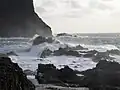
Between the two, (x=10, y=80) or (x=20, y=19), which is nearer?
(x=10, y=80)

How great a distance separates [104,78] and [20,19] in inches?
3610

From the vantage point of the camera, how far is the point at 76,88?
15.1 meters

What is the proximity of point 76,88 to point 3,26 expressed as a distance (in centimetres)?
9187

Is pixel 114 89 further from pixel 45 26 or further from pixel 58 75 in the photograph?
pixel 45 26

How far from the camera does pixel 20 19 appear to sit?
350 feet

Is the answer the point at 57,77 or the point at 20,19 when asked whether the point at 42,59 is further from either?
the point at 20,19

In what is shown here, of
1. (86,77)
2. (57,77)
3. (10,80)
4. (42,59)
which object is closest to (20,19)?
(42,59)

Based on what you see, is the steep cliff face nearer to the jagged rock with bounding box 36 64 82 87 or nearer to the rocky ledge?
the jagged rock with bounding box 36 64 82 87

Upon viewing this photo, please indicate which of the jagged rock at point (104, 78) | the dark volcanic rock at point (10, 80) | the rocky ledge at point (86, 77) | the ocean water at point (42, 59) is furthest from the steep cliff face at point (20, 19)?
Answer: the dark volcanic rock at point (10, 80)

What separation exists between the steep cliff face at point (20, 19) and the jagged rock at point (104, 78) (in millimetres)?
86841

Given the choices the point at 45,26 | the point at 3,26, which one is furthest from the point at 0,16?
the point at 45,26

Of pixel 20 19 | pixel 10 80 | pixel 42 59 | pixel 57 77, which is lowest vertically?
pixel 42 59

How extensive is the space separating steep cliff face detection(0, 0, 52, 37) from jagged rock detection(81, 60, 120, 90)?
86.8 m

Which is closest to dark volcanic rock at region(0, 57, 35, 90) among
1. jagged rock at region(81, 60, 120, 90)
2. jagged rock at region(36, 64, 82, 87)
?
jagged rock at region(81, 60, 120, 90)
